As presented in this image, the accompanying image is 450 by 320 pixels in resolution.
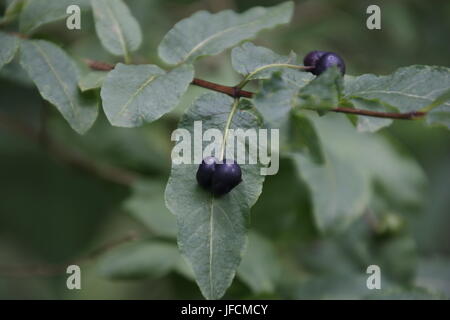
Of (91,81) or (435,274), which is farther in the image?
(435,274)

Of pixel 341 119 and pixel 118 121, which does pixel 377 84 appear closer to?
pixel 118 121

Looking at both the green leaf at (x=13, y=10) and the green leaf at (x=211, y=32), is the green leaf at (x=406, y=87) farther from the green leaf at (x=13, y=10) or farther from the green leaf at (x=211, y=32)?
the green leaf at (x=13, y=10)

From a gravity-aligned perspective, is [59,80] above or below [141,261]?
above

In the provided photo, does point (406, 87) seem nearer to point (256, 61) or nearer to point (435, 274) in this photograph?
point (256, 61)

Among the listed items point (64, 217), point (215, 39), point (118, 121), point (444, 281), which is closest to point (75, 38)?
point (64, 217)

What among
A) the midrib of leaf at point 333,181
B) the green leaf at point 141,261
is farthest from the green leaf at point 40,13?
the midrib of leaf at point 333,181

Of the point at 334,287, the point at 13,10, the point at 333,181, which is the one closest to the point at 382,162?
the point at 333,181
